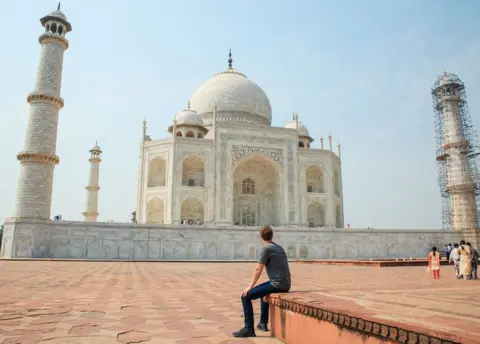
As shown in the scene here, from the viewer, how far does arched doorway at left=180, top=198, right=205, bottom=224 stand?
23.8m

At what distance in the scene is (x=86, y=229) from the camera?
1680 cm

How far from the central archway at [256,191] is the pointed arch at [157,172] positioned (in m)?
4.61

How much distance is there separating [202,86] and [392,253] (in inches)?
751

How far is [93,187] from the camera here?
88.6 ft

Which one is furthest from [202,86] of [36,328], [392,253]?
[36,328]

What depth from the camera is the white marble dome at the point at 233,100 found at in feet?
94.7

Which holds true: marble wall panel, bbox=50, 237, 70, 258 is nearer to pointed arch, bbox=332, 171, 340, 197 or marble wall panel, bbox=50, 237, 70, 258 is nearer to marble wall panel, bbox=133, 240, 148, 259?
marble wall panel, bbox=133, 240, 148, 259

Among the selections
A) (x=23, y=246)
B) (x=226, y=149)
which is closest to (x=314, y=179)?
(x=226, y=149)

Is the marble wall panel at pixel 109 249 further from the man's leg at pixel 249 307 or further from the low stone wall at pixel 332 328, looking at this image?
the low stone wall at pixel 332 328

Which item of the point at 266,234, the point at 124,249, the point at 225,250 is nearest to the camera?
the point at 266,234

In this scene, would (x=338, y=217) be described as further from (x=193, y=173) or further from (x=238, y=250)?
(x=238, y=250)

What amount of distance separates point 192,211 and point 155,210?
7.52 ft

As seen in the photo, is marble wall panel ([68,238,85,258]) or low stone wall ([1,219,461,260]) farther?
marble wall panel ([68,238,85,258])

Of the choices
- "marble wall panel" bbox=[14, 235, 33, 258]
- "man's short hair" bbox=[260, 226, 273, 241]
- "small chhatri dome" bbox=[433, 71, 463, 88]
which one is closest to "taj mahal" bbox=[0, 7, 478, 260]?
"marble wall panel" bbox=[14, 235, 33, 258]
